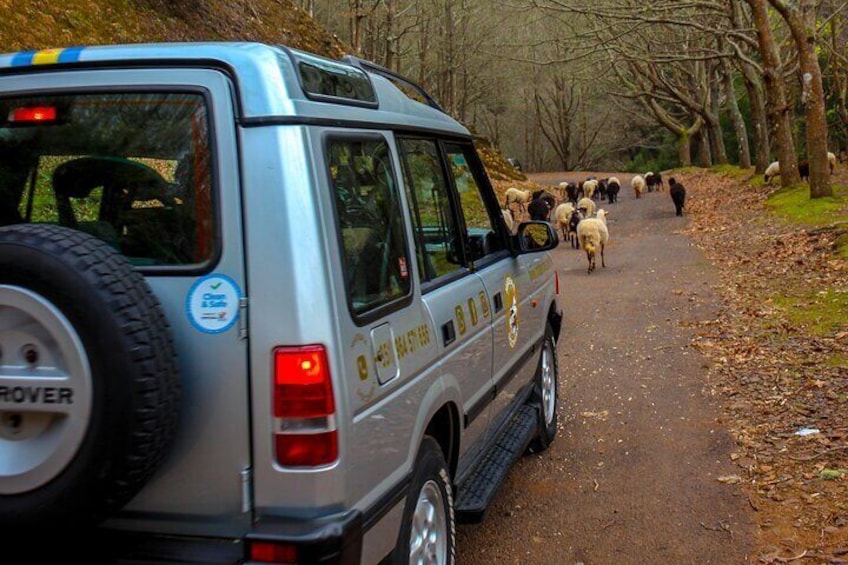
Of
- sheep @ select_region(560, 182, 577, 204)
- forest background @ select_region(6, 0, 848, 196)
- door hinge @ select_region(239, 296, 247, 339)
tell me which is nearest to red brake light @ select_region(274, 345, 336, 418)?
door hinge @ select_region(239, 296, 247, 339)

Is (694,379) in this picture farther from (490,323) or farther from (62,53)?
(62,53)

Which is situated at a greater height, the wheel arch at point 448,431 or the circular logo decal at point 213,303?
the circular logo decal at point 213,303

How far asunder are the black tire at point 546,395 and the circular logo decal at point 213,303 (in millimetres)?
3495

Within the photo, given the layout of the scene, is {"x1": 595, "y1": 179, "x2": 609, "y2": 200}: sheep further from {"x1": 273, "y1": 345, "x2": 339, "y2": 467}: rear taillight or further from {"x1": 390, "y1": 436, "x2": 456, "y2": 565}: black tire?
{"x1": 273, "y1": 345, "x2": 339, "y2": 467}: rear taillight

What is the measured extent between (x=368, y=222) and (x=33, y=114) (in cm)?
130

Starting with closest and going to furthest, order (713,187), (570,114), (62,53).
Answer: (62,53) < (713,187) < (570,114)

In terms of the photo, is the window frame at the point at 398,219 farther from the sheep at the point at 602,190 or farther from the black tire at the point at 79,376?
the sheep at the point at 602,190

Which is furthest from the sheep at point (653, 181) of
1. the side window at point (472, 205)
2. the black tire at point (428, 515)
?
the black tire at point (428, 515)

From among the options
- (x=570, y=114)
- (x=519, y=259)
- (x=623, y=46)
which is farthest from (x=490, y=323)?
(x=570, y=114)

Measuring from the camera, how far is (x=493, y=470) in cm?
455

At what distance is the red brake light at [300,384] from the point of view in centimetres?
258

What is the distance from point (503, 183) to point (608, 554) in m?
32.7

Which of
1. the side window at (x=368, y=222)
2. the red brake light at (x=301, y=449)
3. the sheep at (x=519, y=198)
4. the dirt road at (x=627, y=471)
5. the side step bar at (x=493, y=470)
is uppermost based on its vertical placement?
the sheep at (x=519, y=198)

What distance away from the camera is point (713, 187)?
36.3 metres
